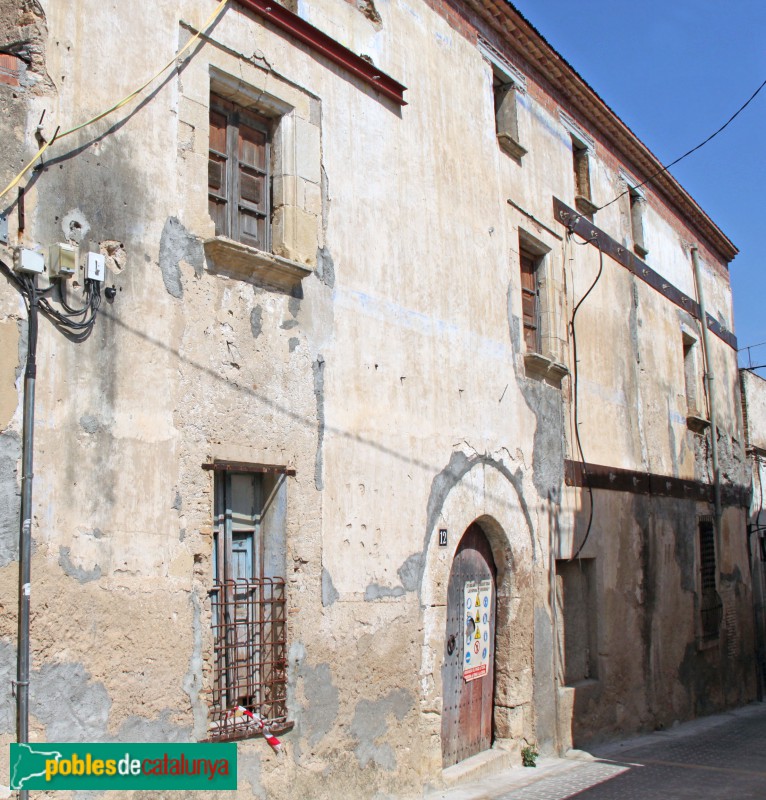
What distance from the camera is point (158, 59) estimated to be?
5.99m

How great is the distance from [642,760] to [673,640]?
120 inches

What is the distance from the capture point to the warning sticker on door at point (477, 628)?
28.6 ft

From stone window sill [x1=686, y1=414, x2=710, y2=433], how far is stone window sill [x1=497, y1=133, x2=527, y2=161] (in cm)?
584

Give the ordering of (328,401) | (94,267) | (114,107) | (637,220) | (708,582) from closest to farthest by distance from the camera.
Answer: (94,267) < (114,107) < (328,401) < (637,220) < (708,582)

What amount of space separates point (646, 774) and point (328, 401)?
16.3 ft

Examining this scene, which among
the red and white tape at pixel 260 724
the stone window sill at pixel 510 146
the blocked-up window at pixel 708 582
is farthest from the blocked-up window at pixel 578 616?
the red and white tape at pixel 260 724

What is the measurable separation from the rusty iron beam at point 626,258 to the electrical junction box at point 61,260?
22.7ft

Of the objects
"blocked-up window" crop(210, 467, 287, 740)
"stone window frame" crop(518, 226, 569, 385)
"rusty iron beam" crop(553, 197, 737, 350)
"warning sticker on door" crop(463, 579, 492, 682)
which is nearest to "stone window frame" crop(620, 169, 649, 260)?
"rusty iron beam" crop(553, 197, 737, 350)

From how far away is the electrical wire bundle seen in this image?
16.7ft

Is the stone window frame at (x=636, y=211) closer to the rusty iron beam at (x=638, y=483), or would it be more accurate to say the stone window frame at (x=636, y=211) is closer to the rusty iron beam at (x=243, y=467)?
the rusty iron beam at (x=638, y=483)

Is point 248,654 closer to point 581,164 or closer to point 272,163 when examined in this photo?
point 272,163

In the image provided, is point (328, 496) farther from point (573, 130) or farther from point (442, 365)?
point (573, 130)

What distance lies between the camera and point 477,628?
8883 millimetres

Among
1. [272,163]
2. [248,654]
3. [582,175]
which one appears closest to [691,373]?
[582,175]
